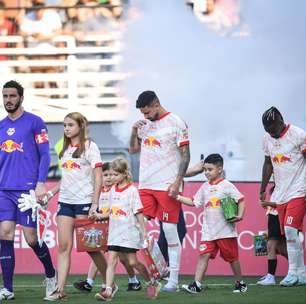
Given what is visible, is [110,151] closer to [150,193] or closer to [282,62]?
[282,62]

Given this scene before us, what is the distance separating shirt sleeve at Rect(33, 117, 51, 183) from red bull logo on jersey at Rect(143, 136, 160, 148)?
1163 millimetres

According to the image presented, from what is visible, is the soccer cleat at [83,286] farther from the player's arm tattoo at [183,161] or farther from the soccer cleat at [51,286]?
the player's arm tattoo at [183,161]

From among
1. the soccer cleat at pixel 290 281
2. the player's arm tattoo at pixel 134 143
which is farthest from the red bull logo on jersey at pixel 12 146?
the soccer cleat at pixel 290 281

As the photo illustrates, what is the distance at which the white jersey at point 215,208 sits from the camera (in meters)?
11.3

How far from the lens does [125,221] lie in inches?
420

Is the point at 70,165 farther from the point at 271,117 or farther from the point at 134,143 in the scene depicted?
the point at 271,117

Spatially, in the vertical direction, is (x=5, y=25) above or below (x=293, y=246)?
above

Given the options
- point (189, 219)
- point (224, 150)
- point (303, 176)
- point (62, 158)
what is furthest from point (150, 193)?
point (224, 150)

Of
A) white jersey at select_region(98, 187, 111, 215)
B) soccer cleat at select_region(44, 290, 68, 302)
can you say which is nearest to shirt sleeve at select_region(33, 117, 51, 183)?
soccer cleat at select_region(44, 290, 68, 302)

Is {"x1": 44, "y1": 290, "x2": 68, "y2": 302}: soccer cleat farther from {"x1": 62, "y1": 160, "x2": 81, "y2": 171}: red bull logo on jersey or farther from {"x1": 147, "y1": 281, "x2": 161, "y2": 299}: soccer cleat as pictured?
{"x1": 62, "y1": 160, "x2": 81, "y2": 171}: red bull logo on jersey

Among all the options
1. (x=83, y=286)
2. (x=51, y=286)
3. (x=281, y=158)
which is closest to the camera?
(x=51, y=286)

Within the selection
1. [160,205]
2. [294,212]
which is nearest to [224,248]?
[160,205]

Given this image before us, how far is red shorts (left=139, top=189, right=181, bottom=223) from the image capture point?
36.4ft

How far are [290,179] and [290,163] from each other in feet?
0.53
